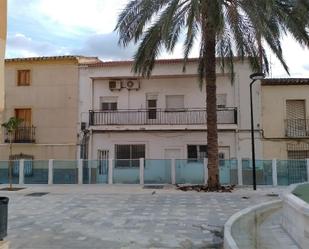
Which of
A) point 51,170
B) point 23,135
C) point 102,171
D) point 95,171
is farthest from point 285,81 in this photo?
point 23,135

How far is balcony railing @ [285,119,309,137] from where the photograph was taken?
2472 cm

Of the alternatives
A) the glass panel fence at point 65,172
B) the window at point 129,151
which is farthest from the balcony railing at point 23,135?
the window at point 129,151

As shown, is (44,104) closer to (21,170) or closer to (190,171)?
(21,170)

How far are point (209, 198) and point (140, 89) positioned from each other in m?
12.0

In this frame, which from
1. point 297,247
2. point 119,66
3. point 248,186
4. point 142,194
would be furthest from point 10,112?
point 297,247

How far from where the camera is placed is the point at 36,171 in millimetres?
22750

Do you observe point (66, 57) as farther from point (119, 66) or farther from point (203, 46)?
point (203, 46)

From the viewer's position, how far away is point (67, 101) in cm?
2702

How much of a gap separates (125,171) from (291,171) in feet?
A: 26.9

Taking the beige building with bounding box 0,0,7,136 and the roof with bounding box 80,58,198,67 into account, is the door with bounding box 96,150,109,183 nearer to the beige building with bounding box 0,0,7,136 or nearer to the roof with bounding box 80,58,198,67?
the roof with bounding box 80,58,198,67

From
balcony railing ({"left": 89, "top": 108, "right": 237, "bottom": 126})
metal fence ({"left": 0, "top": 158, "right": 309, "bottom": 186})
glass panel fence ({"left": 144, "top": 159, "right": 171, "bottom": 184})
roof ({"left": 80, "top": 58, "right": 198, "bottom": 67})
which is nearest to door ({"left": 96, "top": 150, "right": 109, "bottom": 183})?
metal fence ({"left": 0, "top": 158, "right": 309, "bottom": 186})

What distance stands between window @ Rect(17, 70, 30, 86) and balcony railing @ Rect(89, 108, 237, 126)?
4.87m

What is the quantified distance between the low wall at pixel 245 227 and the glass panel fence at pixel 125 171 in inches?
410

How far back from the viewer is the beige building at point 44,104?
26.8 meters
